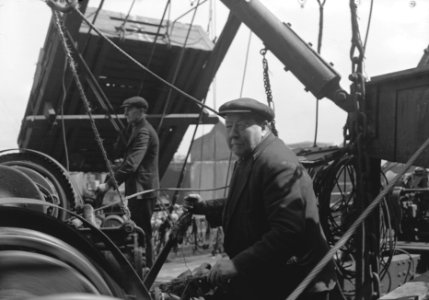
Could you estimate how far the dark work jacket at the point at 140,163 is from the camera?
534 centimetres

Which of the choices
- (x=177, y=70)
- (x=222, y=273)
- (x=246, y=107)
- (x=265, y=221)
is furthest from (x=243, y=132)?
(x=177, y=70)

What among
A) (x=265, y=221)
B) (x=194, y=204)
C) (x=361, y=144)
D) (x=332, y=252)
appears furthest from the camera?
(x=361, y=144)

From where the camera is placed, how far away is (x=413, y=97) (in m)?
3.53

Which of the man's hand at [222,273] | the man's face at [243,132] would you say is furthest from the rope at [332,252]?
the man's face at [243,132]

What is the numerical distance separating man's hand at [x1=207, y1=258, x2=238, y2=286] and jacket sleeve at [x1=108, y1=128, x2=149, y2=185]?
9.63ft

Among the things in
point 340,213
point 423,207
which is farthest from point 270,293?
point 423,207

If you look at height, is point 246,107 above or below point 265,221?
above

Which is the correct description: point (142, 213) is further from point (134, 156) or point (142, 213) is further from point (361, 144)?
Answer: point (361, 144)

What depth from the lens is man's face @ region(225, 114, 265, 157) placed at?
2910 millimetres

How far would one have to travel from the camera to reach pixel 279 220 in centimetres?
256

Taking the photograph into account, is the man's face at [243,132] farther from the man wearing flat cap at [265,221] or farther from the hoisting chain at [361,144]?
the hoisting chain at [361,144]

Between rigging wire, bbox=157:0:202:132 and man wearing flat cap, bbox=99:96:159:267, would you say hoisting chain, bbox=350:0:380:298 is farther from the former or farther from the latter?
rigging wire, bbox=157:0:202:132

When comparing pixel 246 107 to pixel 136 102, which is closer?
pixel 246 107

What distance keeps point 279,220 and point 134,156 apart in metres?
3.05
